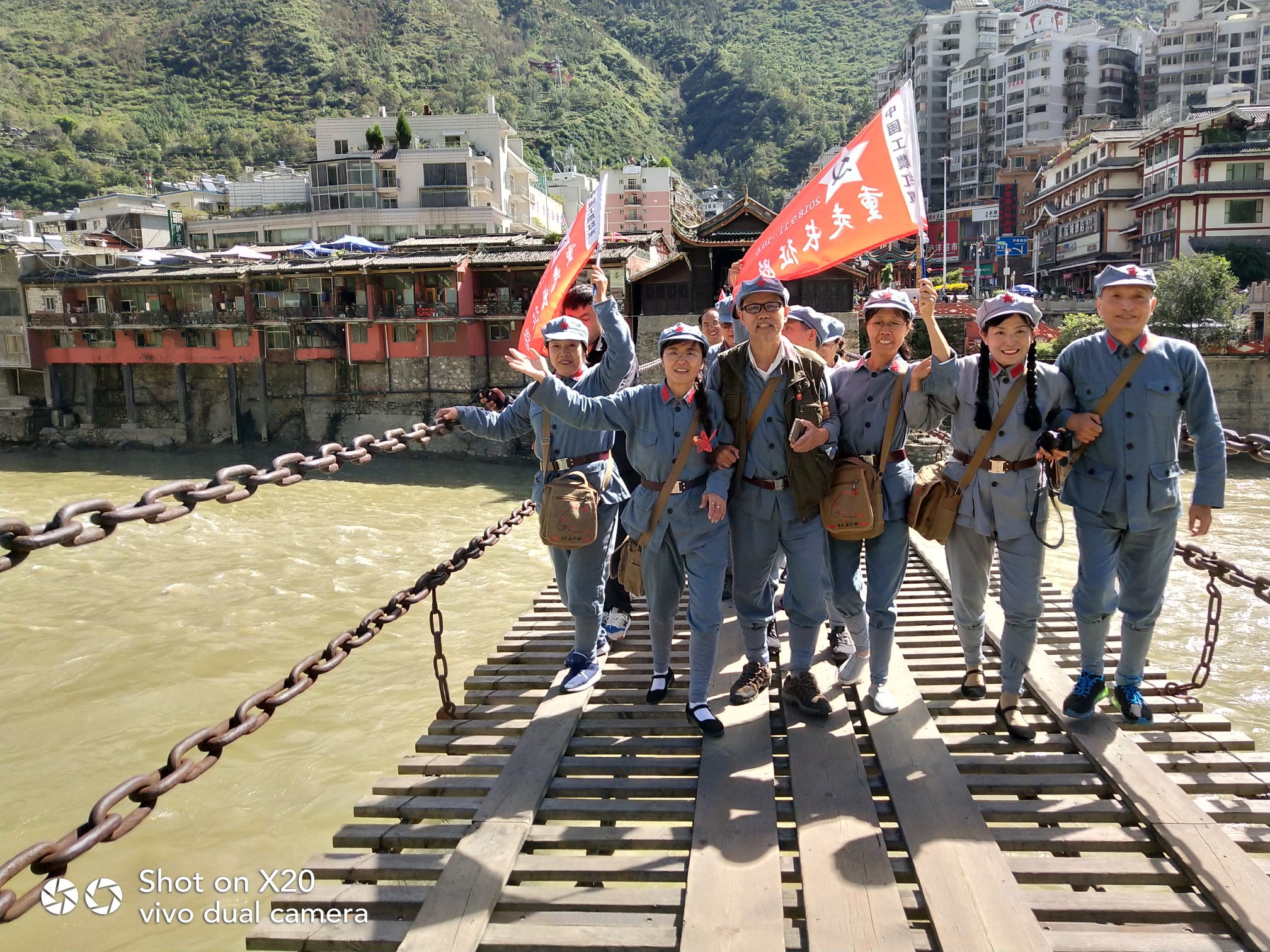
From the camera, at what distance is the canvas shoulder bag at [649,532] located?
4.00m

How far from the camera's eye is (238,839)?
22.8 ft

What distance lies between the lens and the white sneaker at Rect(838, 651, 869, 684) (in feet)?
14.5

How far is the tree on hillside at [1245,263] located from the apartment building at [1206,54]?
24901 mm

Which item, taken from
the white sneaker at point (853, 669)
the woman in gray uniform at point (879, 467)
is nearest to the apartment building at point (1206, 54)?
the woman in gray uniform at point (879, 467)

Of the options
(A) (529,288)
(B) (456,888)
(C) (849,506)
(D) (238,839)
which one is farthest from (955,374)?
(A) (529,288)

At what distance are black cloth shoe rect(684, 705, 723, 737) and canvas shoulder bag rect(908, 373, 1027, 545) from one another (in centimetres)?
126

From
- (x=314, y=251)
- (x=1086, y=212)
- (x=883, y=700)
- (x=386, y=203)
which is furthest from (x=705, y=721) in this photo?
(x=1086, y=212)

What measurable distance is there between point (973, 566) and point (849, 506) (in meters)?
0.71

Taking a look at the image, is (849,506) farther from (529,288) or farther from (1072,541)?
(529,288)

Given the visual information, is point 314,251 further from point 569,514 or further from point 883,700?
point 883,700

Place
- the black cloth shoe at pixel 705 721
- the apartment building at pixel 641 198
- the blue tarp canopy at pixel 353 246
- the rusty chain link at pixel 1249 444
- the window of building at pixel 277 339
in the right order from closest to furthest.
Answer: the black cloth shoe at pixel 705 721
the rusty chain link at pixel 1249 444
the window of building at pixel 277 339
the blue tarp canopy at pixel 353 246
the apartment building at pixel 641 198

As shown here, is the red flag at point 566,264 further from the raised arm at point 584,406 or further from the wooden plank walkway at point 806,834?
the wooden plank walkway at point 806,834
